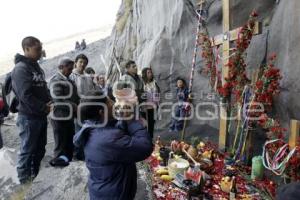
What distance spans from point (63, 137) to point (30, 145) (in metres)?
0.67

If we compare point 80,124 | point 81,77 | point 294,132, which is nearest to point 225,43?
point 294,132

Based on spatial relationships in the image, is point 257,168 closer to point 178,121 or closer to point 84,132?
point 84,132

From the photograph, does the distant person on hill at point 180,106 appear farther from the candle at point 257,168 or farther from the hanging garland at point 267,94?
the candle at point 257,168

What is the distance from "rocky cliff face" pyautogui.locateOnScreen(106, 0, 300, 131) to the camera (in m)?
5.75

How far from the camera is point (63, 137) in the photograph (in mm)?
5660

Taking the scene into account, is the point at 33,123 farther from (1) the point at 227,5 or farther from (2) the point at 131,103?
(1) the point at 227,5

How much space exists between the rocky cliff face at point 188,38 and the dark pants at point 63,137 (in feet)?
13.0

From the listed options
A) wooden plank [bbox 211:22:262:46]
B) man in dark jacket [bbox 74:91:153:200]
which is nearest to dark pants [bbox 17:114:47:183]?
man in dark jacket [bbox 74:91:153:200]

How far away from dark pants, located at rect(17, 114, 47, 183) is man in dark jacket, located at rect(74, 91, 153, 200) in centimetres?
245

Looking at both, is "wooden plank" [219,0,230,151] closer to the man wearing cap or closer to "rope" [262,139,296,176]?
"rope" [262,139,296,176]

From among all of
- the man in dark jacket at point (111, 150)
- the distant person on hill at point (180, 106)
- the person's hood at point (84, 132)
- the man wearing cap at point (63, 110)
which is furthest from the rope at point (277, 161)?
the distant person on hill at point (180, 106)

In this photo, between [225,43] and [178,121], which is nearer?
[225,43]

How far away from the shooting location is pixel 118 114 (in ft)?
9.44

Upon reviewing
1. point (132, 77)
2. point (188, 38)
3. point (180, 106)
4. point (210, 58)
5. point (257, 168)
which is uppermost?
point (188, 38)
